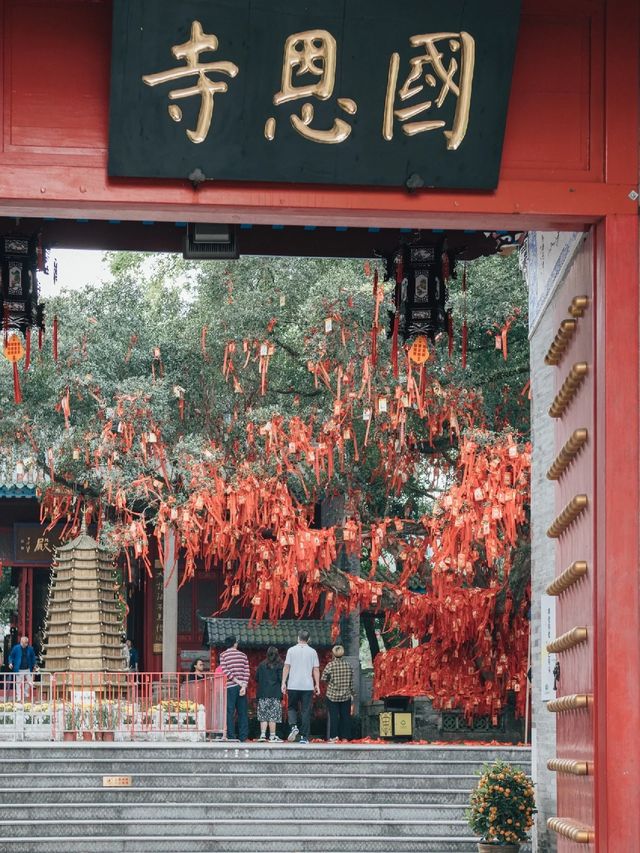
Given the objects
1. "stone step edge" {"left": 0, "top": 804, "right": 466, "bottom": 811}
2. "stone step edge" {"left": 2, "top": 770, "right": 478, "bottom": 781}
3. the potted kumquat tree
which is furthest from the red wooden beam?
"stone step edge" {"left": 2, "top": 770, "right": 478, "bottom": 781}

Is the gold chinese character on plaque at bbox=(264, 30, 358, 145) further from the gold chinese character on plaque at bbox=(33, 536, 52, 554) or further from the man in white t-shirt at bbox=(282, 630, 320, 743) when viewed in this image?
the gold chinese character on plaque at bbox=(33, 536, 52, 554)

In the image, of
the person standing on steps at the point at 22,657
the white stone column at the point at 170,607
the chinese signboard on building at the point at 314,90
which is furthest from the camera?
the person standing on steps at the point at 22,657

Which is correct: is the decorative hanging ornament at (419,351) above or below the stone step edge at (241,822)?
above

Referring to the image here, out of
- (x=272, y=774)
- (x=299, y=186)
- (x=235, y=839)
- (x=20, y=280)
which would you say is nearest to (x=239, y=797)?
(x=272, y=774)

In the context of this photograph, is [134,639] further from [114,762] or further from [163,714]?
[114,762]

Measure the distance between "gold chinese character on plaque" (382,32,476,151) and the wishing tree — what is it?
10616 millimetres

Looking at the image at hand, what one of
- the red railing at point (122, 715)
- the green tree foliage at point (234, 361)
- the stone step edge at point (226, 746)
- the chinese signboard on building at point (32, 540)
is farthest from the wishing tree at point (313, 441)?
the chinese signboard on building at point (32, 540)

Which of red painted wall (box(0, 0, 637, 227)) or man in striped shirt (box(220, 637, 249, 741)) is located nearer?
red painted wall (box(0, 0, 637, 227))

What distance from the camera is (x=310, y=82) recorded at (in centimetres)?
576

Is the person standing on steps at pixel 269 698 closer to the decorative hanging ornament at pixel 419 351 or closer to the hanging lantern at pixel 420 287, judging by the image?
the decorative hanging ornament at pixel 419 351

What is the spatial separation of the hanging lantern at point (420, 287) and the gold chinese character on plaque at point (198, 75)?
131 inches

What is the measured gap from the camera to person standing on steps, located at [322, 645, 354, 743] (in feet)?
58.5

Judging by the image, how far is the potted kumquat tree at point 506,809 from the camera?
35.5 feet

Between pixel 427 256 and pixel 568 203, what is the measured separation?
3.26m
